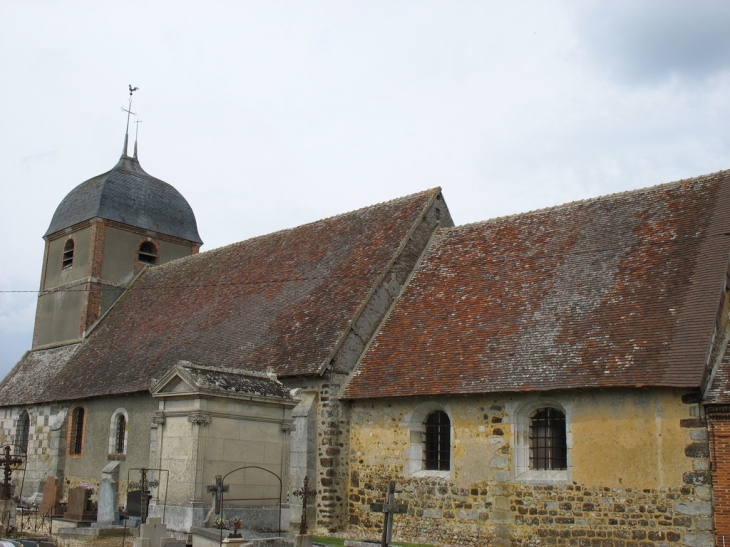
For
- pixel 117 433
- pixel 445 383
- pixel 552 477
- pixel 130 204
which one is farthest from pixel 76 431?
pixel 552 477

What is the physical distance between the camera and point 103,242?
27.0m

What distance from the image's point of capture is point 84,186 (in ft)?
94.8

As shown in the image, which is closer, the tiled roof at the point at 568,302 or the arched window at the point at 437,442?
the tiled roof at the point at 568,302

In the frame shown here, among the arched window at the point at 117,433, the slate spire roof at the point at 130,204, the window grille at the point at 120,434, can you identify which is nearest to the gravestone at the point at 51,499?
the arched window at the point at 117,433

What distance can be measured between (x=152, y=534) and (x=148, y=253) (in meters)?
17.8

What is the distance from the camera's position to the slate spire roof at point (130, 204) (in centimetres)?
2756

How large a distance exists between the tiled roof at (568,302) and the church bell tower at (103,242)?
12.8m

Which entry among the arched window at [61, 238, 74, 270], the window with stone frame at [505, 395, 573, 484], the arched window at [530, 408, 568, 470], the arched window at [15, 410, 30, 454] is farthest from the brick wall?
the arched window at [61, 238, 74, 270]

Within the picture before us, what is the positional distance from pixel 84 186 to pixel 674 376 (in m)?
22.8

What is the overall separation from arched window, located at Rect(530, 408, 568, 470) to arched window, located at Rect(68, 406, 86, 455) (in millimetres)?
13339

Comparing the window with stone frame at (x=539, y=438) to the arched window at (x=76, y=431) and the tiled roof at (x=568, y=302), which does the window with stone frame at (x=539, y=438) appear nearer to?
the tiled roof at (x=568, y=302)

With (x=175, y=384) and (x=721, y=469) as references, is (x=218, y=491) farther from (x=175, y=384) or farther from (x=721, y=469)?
(x=721, y=469)

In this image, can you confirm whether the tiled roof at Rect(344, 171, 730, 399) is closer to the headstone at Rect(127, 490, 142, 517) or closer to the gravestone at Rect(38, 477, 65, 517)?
the headstone at Rect(127, 490, 142, 517)

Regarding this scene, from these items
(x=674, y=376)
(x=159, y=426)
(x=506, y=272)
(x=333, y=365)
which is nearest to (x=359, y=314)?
(x=333, y=365)
